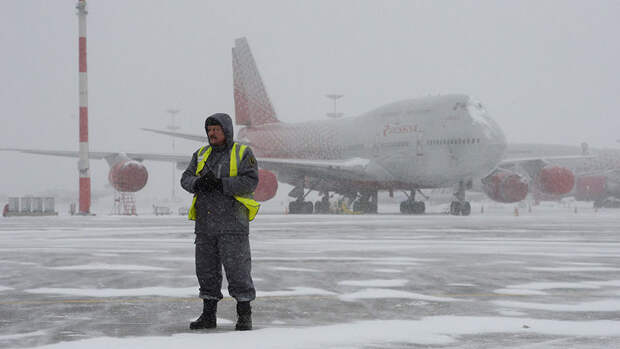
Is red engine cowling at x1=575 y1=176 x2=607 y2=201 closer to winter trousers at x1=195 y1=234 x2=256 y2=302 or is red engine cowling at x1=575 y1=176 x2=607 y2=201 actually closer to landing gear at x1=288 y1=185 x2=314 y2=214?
landing gear at x1=288 y1=185 x2=314 y2=214

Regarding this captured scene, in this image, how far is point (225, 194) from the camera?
228 inches

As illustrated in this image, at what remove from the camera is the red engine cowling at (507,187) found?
1393 inches

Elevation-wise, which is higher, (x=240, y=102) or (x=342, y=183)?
(x=240, y=102)

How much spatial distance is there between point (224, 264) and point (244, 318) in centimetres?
51

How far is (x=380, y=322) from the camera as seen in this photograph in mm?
5727

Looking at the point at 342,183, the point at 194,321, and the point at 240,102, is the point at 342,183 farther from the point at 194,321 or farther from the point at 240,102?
the point at 194,321

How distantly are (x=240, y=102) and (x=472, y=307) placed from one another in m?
42.1

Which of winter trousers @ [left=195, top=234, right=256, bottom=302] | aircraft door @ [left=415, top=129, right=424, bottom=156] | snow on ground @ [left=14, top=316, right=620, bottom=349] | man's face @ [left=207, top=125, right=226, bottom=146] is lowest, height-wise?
snow on ground @ [left=14, top=316, right=620, bottom=349]

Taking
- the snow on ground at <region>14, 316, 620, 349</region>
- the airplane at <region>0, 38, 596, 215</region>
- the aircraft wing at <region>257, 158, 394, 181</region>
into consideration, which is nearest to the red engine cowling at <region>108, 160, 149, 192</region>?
the airplane at <region>0, 38, 596, 215</region>

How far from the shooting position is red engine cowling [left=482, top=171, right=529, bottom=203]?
35.4 metres

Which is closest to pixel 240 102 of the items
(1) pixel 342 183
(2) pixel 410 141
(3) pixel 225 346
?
(1) pixel 342 183

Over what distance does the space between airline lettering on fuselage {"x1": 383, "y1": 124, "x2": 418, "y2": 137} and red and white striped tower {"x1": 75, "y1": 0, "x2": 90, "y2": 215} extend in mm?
16640

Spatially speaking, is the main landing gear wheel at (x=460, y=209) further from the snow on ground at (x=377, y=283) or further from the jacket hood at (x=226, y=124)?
the jacket hood at (x=226, y=124)

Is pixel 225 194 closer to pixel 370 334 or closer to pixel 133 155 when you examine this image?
pixel 370 334
